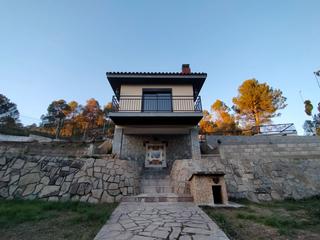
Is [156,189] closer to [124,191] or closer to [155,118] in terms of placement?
[124,191]

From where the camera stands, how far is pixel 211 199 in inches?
183

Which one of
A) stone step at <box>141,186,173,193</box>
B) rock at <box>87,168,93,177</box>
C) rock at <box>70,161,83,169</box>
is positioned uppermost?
rock at <box>70,161,83,169</box>

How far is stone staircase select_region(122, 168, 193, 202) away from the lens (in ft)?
16.9

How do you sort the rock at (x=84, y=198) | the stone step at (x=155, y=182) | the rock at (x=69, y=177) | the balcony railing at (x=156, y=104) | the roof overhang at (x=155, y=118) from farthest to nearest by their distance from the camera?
1. the balcony railing at (x=156, y=104)
2. the roof overhang at (x=155, y=118)
3. the stone step at (x=155, y=182)
4. the rock at (x=69, y=177)
5. the rock at (x=84, y=198)

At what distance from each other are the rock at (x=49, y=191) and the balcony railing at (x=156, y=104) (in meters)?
4.69

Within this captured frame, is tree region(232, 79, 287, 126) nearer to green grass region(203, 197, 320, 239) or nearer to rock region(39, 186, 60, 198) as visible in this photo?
green grass region(203, 197, 320, 239)

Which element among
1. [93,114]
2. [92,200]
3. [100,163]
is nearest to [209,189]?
[92,200]

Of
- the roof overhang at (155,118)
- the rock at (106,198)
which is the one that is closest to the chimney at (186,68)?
the roof overhang at (155,118)

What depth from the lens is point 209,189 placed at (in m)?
4.78

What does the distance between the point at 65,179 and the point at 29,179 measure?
1.28m

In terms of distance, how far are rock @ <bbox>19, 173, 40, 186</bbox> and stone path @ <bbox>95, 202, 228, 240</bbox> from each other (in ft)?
12.8

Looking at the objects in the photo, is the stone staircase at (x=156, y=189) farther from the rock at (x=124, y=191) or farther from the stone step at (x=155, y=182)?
the rock at (x=124, y=191)

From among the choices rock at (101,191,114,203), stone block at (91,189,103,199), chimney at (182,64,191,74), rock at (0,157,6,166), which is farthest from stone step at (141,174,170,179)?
chimney at (182,64,191,74)

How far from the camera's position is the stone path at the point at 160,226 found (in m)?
2.48
